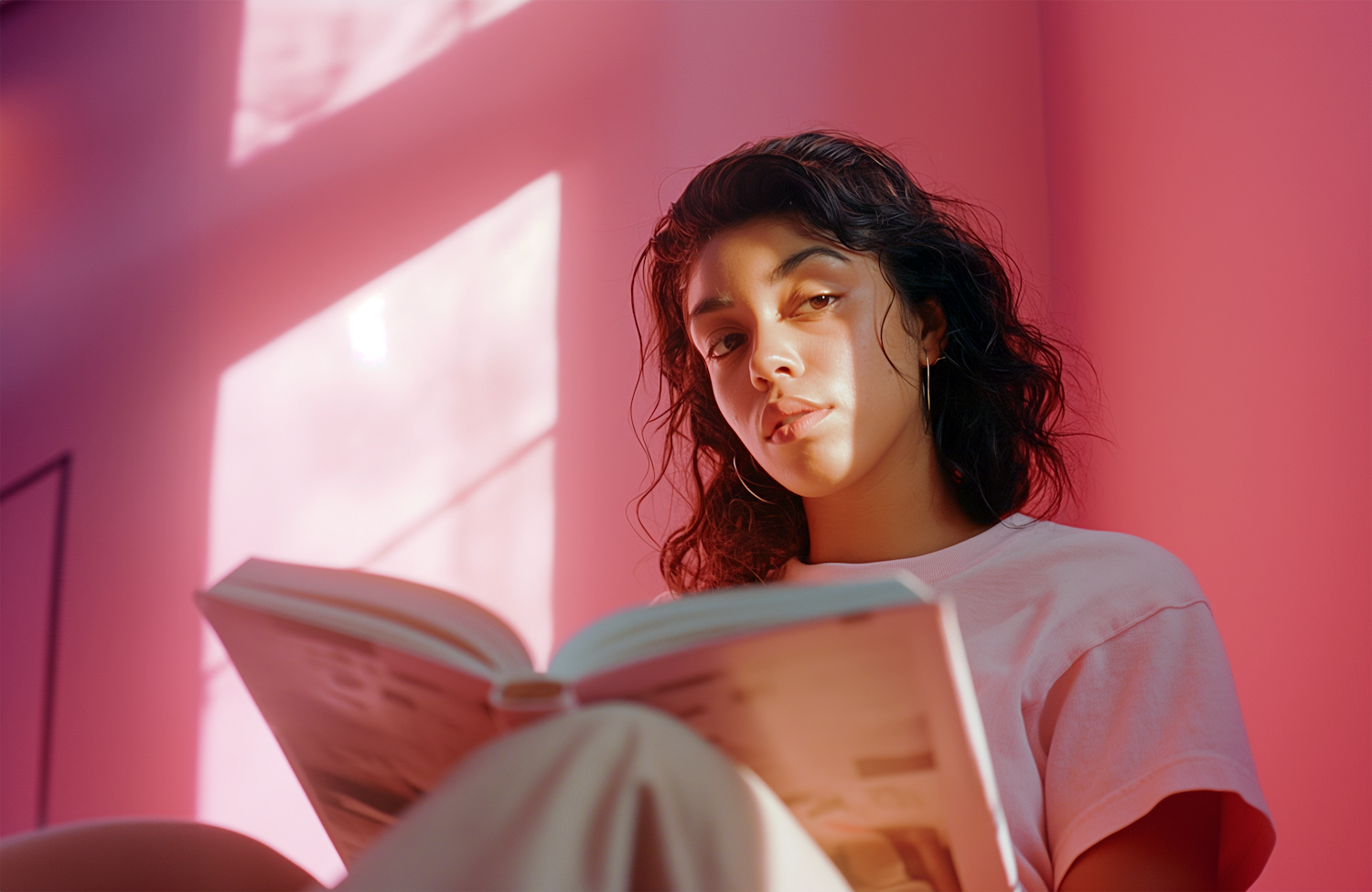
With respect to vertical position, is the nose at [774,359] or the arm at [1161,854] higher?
the nose at [774,359]

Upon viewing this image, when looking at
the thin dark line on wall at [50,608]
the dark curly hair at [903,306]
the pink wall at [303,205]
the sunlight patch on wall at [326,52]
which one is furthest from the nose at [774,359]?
the thin dark line on wall at [50,608]

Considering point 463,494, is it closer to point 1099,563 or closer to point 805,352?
point 805,352

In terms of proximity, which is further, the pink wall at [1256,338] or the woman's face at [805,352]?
the pink wall at [1256,338]

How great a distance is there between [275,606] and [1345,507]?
1022 mm

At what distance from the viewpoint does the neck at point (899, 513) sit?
3.40ft

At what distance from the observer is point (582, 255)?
6.32 ft

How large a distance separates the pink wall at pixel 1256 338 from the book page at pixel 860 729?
686 mm

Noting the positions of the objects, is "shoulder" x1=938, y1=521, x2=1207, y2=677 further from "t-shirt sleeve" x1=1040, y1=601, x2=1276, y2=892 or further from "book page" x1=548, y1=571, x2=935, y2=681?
"book page" x1=548, y1=571, x2=935, y2=681

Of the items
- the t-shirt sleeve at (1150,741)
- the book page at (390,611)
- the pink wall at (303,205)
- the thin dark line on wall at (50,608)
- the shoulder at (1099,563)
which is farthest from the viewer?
the thin dark line on wall at (50,608)

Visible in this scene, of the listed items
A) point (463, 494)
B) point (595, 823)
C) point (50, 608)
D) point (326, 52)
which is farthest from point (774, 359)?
point (50, 608)

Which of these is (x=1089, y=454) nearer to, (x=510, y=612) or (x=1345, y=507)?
(x=1345, y=507)

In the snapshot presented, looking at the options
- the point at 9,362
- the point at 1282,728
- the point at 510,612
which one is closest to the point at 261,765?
the point at 510,612

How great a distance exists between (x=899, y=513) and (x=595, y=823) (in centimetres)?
65

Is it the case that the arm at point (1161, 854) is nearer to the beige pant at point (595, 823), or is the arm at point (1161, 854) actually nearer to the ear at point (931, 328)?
the beige pant at point (595, 823)
